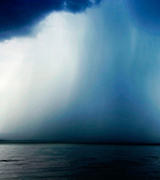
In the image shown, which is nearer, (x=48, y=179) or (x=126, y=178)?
(x=48, y=179)

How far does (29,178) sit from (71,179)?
465 cm

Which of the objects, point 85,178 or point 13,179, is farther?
point 85,178

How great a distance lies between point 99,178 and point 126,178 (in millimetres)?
3300

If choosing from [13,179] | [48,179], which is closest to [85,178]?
[48,179]

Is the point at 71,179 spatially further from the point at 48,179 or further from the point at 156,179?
the point at 156,179

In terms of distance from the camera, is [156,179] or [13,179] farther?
[156,179]

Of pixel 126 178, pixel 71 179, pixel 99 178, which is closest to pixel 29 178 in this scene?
pixel 71 179

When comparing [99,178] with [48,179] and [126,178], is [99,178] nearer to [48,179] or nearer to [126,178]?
[126,178]

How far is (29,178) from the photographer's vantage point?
22.4m

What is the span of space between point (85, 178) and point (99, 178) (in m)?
1.64

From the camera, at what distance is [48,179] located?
21.9 metres

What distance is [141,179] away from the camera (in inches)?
920

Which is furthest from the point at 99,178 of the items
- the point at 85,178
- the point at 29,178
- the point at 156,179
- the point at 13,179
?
Result: the point at 13,179

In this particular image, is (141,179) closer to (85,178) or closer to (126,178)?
(126,178)
